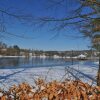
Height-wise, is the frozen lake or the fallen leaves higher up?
the fallen leaves

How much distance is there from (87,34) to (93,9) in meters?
2.79

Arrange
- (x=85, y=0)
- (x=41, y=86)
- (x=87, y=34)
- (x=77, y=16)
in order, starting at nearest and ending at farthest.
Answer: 1. (x=41, y=86)
2. (x=85, y=0)
3. (x=77, y=16)
4. (x=87, y=34)

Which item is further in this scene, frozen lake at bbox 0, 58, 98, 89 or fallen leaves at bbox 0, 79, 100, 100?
frozen lake at bbox 0, 58, 98, 89

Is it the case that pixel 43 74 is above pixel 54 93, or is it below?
below

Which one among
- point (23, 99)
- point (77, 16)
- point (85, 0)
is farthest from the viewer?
point (77, 16)

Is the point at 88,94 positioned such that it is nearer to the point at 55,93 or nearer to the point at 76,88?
the point at 76,88

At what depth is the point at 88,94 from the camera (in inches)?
149

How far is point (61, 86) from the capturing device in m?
3.72

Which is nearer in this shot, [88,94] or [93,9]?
[88,94]

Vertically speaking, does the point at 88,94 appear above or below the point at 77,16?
below

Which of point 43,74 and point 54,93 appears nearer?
point 54,93

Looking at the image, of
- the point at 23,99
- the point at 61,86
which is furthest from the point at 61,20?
the point at 23,99

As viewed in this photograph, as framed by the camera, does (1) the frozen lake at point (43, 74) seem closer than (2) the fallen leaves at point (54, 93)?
No

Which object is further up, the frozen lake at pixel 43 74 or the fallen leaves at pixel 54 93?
the fallen leaves at pixel 54 93
